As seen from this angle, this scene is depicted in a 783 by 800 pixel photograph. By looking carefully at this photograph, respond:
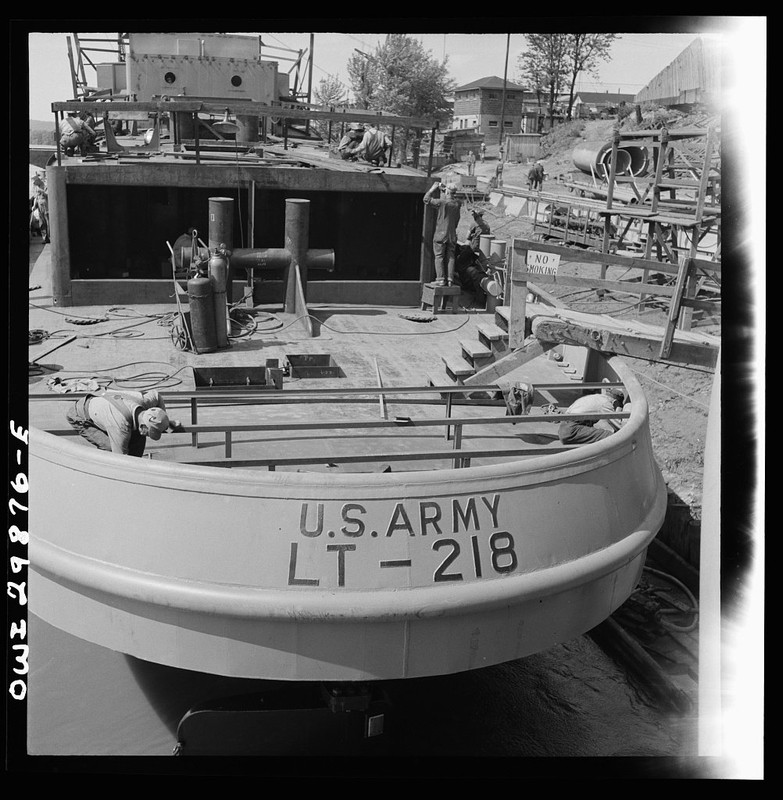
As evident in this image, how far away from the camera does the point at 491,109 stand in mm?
37938

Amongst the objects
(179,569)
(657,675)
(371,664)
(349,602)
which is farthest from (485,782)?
(657,675)

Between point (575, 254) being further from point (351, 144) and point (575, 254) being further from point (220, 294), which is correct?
point (351, 144)

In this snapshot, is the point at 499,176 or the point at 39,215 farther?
the point at 499,176

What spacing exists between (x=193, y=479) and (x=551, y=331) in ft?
12.5

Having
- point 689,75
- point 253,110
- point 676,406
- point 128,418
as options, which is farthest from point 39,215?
point 689,75

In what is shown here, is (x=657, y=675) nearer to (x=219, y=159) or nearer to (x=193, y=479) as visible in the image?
(x=193, y=479)

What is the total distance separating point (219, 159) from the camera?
11.9 meters

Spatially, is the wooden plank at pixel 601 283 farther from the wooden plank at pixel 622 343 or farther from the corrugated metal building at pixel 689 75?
the corrugated metal building at pixel 689 75

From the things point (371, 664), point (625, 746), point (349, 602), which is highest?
point (349, 602)

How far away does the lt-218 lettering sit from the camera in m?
5.06

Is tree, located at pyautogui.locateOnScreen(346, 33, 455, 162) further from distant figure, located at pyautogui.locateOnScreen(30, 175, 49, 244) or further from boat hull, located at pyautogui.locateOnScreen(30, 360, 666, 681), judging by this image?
boat hull, located at pyautogui.locateOnScreen(30, 360, 666, 681)

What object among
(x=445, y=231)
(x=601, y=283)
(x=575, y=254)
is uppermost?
(x=445, y=231)

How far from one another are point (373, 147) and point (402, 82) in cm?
→ 412

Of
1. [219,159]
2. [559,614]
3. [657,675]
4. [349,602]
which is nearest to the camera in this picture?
[349,602]
